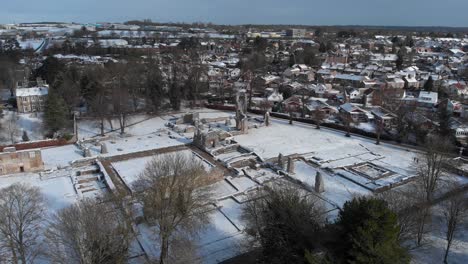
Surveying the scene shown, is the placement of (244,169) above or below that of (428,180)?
below

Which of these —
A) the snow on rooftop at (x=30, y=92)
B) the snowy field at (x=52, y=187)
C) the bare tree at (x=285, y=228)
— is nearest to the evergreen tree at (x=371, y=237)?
the bare tree at (x=285, y=228)

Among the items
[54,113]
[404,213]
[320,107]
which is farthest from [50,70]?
[404,213]

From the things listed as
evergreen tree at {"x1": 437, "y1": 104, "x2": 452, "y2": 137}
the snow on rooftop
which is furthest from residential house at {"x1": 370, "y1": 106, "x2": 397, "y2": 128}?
the snow on rooftop

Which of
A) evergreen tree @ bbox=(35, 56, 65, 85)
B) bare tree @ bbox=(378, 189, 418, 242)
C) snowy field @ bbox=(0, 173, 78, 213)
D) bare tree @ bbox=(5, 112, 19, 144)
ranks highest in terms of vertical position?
evergreen tree @ bbox=(35, 56, 65, 85)

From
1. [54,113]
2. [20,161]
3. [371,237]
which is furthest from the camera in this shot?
[54,113]

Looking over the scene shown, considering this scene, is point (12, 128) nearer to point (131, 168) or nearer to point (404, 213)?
point (131, 168)

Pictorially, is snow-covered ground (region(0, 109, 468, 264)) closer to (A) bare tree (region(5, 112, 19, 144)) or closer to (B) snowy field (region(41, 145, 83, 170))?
(B) snowy field (region(41, 145, 83, 170))
